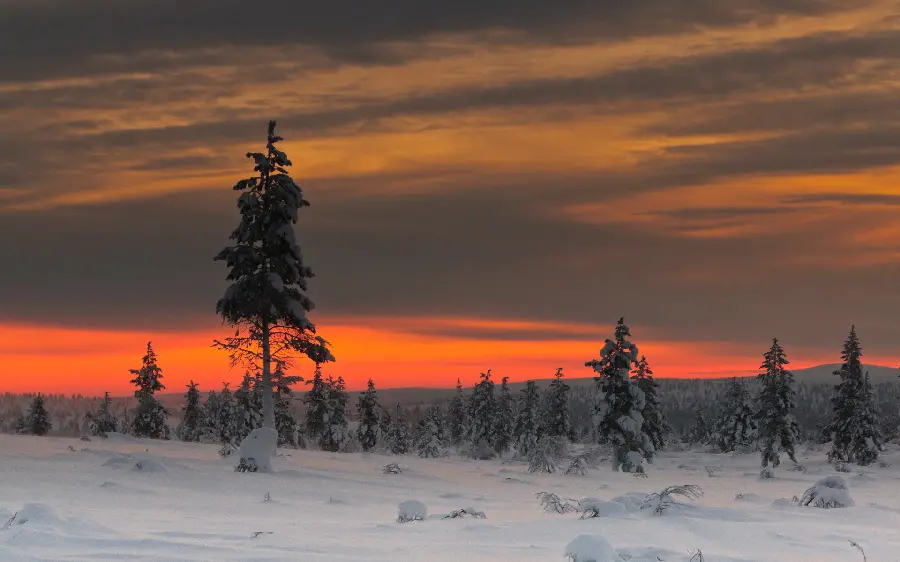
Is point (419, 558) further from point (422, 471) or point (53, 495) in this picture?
point (422, 471)

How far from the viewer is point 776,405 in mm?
78750

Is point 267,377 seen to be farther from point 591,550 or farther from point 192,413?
point 192,413

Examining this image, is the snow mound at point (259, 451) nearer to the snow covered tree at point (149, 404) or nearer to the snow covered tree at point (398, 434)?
the snow covered tree at point (149, 404)

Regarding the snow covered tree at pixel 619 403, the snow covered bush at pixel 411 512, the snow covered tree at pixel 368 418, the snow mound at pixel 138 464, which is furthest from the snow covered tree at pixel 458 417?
the snow covered bush at pixel 411 512

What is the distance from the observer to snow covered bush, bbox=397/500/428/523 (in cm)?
1201

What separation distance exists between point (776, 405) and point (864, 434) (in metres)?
7.30

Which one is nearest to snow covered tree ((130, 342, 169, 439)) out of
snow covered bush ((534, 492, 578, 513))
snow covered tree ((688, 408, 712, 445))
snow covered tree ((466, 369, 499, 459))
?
snow covered tree ((466, 369, 499, 459))

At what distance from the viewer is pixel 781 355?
A: 78812mm

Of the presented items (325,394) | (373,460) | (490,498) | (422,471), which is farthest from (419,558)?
(325,394)

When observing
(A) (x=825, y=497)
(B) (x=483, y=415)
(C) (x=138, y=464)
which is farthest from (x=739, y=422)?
(C) (x=138, y=464)

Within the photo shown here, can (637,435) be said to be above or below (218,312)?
below

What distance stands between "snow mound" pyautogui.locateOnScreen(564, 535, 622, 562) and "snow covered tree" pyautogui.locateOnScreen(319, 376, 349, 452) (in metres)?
83.0

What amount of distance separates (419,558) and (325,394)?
8447 centimetres

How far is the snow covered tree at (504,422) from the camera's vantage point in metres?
102
